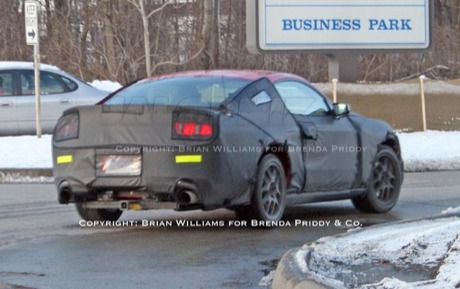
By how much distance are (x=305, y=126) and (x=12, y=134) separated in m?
10.2

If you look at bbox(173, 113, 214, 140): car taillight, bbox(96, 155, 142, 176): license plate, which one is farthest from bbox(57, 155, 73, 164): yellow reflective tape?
bbox(173, 113, 214, 140): car taillight

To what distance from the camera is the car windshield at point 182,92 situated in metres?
10.0

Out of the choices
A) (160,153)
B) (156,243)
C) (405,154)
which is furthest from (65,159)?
(405,154)

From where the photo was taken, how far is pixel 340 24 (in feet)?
74.0

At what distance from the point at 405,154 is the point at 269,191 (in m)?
7.87

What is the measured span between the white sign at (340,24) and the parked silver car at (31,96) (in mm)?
3894

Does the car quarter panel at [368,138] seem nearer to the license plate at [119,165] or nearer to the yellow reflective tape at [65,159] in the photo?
the license plate at [119,165]

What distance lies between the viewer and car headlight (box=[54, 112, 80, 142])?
9.97 metres

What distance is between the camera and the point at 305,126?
1065cm

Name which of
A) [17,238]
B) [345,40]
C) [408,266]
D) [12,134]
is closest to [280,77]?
[17,238]

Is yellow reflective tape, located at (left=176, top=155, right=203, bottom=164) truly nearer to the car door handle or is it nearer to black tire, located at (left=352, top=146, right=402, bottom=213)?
black tire, located at (left=352, top=146, right=402, bottom=213)

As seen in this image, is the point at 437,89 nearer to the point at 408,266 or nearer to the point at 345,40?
the point at 345,40

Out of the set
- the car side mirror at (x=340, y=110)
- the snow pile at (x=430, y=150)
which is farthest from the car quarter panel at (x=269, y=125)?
the snow pile at (x=430, y=150)

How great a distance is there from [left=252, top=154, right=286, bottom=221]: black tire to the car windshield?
69cm
